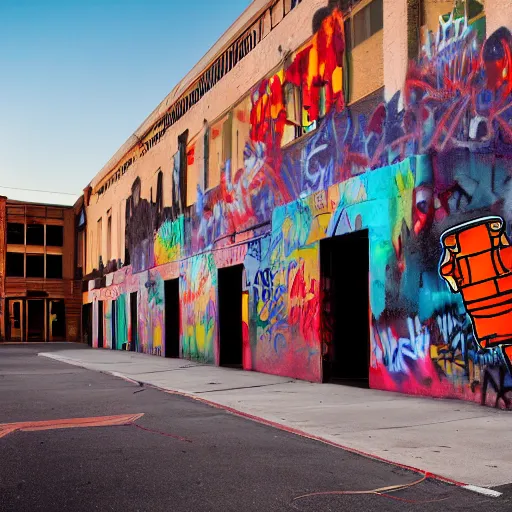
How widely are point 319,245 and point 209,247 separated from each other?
6237mm

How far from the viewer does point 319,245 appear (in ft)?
40.9

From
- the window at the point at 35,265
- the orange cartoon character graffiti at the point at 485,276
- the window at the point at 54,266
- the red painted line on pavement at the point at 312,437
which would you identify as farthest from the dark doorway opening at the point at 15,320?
the orange cartoon character graffiti at the point at 485,276

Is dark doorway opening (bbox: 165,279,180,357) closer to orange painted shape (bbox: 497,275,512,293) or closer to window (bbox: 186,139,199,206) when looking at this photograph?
window (bbox: 186,139,199,206)

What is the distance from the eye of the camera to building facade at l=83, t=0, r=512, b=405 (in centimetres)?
891

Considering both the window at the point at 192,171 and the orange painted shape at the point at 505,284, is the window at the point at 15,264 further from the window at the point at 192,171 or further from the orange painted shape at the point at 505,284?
the orange painted shape at the point at 505,284

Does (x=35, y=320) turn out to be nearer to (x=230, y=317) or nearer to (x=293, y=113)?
(x=230, y=317)

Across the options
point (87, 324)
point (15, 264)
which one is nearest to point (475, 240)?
point (87, 324)

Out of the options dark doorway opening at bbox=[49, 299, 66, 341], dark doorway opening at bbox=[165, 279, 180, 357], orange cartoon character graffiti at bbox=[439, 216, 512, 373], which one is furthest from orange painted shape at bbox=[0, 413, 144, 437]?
dark doorway opening at bbox=[49, 299, 66, 341]

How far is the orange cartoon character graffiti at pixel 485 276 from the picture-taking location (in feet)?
27.8

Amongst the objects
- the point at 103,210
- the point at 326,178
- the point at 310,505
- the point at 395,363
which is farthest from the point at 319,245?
the point at 103,210

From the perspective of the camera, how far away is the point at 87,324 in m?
36.4

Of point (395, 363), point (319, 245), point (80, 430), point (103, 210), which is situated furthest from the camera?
point (103, 210)

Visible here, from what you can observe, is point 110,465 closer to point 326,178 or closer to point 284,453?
point 284,453

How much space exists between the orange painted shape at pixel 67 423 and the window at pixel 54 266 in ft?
111
